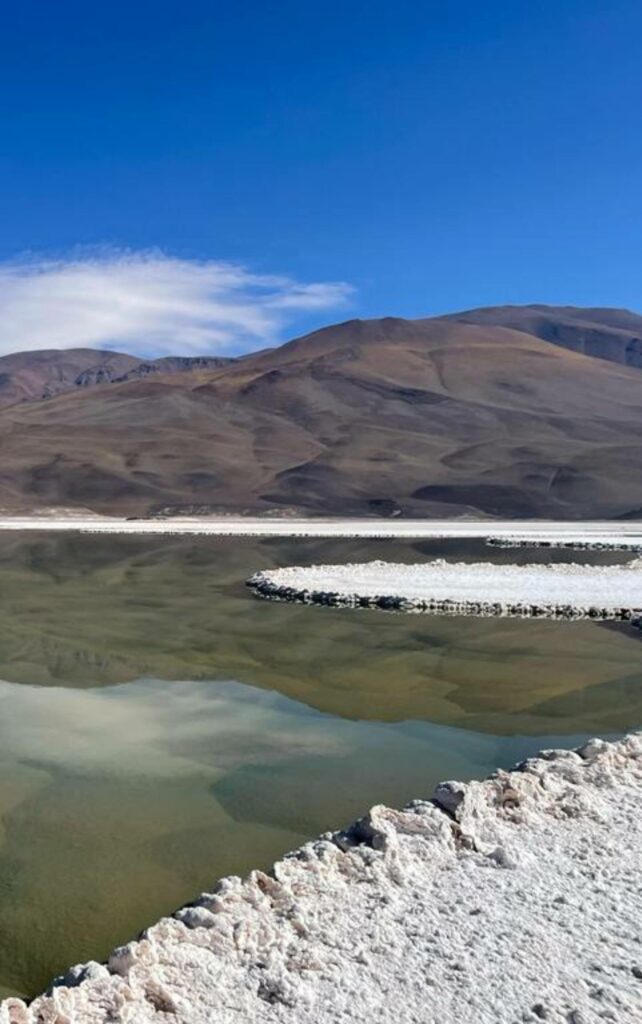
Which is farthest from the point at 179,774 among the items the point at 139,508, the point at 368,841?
the point at 139,508

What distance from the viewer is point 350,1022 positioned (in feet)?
13.8

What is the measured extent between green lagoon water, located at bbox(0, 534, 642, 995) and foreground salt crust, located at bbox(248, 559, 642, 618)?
0.96m

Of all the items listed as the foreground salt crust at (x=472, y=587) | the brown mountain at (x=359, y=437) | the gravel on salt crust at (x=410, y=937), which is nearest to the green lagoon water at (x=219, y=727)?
the gravel on salt crust at (x=410, y=937)

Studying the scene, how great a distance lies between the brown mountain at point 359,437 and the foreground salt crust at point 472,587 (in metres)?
42.6

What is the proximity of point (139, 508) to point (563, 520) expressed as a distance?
27346 millimetres

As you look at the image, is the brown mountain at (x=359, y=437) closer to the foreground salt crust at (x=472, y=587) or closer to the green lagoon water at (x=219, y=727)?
the foreground salt crust at (x=472, y=587)

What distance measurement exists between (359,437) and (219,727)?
86.4m

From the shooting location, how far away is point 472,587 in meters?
21.2

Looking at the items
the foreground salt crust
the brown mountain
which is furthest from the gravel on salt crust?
the brown mountain

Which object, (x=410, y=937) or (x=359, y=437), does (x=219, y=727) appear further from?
(x=359, y=437)

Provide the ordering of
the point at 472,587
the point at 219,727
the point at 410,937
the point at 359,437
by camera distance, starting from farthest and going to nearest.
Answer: the point at 359,437 < the point at 472,587 < the point at 219,727 < the point at 410,937

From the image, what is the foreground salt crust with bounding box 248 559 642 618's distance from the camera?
18422 millimetres

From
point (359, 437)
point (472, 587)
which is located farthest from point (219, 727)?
point (359, 437)

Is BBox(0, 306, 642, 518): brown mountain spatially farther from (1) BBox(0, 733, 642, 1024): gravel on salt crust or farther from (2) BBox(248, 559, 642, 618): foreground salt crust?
(1) BBox(0, 733, 642, 1024): gravel on salt crust
